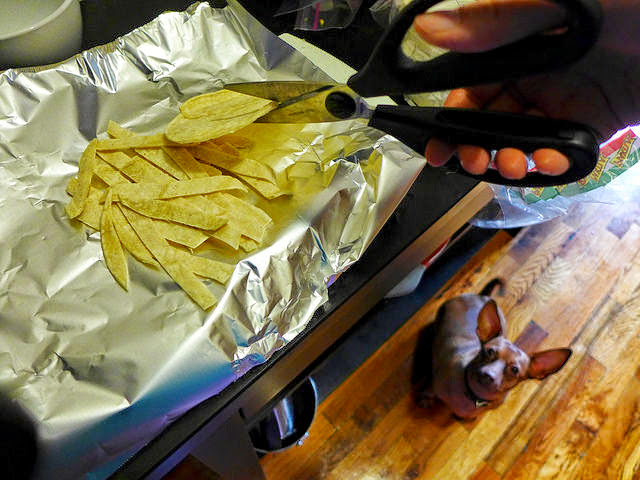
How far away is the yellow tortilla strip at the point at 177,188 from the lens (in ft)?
2.34

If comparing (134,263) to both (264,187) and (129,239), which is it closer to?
(129,239)

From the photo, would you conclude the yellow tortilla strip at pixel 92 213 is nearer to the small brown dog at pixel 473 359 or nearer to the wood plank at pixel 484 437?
the small brown dog at pixel 473 359

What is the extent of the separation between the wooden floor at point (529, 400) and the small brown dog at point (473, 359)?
0.26 ft

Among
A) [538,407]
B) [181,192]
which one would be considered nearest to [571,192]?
[538,407]

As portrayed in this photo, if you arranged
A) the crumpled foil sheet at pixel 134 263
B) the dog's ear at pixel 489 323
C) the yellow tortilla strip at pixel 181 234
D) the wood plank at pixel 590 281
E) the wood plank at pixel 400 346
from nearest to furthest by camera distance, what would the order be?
1. the crumpled foil sheet at pixel 134 263
2. the yellow tortilla strip at pixel 181 234
3. the dog's ear at pixel 489 323
4. the wood plank at pixel 400 346
5. the wood plank at pixel 590 281

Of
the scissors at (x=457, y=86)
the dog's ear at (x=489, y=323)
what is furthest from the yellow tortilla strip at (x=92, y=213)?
the dog's ear at (x=489, y=323)

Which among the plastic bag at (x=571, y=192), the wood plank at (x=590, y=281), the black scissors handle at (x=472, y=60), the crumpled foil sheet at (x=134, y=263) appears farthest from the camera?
the wood plank at (x=590, y=281)

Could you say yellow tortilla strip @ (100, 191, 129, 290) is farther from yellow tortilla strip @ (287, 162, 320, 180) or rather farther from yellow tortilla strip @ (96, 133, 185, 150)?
yellow tortilla strip @ (287, 162, 320, 180)

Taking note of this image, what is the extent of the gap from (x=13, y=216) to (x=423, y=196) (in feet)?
2.12

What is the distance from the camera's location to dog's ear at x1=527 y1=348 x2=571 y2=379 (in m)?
1.05

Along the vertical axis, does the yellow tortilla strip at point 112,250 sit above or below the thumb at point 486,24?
below

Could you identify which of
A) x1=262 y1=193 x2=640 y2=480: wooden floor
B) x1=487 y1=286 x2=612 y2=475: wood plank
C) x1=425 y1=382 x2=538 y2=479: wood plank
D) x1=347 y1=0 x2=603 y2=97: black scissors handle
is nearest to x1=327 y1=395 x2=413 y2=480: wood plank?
x1=262 y1=193 x2=640 y2=480: wooden floor

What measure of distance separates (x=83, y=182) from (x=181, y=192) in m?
0.15

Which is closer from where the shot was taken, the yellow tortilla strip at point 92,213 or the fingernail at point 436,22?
the fingernail at point 436,22
